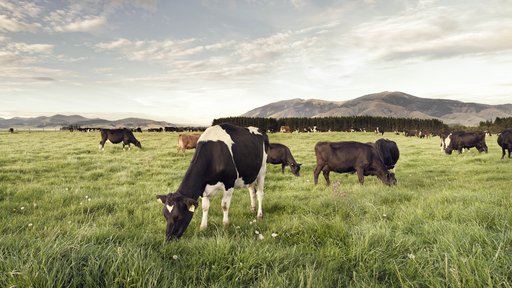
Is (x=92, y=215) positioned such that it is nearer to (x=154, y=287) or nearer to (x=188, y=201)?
(x=188, y=201)

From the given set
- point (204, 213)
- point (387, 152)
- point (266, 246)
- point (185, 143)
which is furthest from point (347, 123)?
point (266, 246)

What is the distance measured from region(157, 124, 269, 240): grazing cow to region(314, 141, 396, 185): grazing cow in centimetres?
544

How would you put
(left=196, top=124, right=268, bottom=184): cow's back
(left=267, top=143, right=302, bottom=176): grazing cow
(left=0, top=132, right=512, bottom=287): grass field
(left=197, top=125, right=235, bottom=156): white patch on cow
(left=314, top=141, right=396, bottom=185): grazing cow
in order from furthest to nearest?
(left=267, top=143, right=302, bottom=176): grazing cow, (left=314, top=141, right=396, bottom=185): grazing cow, (left=197, top=125, right=235, bottom=156): white patch on cow, (left=196, top=124, right=268, bottom=184): cow's back, (left=0, top=132, right=512, bottom=287): grass field

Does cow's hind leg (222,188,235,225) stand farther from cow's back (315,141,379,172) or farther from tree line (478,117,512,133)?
tree line (478,117,512,133)

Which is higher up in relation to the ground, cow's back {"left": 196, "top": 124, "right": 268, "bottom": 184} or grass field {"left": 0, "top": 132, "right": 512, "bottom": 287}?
cow's back {"left": 196, "top": 124, "right": 268, "bottom": 184}

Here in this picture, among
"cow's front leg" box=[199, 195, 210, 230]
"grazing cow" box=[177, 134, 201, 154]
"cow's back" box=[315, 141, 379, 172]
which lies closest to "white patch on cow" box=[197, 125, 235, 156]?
"cow's front leg" box=[199, 195, 210, 230]

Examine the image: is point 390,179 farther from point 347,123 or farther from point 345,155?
point 347,123

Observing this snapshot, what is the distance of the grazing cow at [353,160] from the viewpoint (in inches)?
472

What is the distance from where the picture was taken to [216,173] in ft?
21.1

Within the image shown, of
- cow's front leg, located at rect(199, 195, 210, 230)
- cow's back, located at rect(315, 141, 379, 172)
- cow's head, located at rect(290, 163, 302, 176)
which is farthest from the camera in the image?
A: cow's head, located at rect(290, 163, 302, 176)

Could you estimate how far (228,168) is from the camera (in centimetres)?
662

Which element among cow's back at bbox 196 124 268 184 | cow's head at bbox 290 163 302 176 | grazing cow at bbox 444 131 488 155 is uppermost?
cow's back at bbox 196 124 268 184

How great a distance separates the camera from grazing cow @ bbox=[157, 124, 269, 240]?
5.23 meters

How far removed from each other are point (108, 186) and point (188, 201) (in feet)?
21.8
